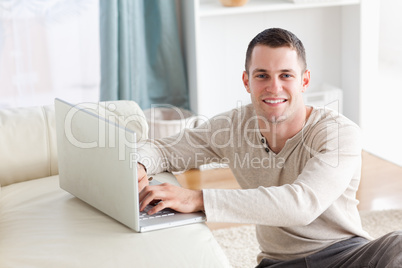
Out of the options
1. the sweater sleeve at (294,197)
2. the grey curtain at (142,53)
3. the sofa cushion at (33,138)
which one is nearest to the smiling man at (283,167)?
the sweater sleeve at (294,197)

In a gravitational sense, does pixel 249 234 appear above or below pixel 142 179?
below

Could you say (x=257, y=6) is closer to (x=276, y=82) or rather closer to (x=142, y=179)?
(x=276, y=82)

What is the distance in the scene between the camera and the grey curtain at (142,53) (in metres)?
3.29

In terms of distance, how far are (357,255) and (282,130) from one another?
16.3 inches

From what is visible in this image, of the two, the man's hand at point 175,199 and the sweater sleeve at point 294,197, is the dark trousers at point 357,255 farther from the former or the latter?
the man's hand at point 175,199

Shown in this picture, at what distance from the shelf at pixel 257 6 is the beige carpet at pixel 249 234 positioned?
1218mm

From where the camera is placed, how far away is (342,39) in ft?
12.8

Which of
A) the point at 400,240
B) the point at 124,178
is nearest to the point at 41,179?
the point at 124,178

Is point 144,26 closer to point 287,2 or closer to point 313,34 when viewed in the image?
point 287,2

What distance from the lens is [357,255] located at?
5.28ft

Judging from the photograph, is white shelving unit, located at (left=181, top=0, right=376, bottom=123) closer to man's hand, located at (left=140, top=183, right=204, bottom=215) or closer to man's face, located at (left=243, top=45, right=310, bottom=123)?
man's face, located at (left=243, top=45, right=310, bottom=123)

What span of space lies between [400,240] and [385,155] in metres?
2.26

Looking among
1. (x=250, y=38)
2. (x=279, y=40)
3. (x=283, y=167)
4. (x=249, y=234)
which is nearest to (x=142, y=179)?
(x=283, y=167)

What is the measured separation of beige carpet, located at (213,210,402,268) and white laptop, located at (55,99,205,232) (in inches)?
32.7
